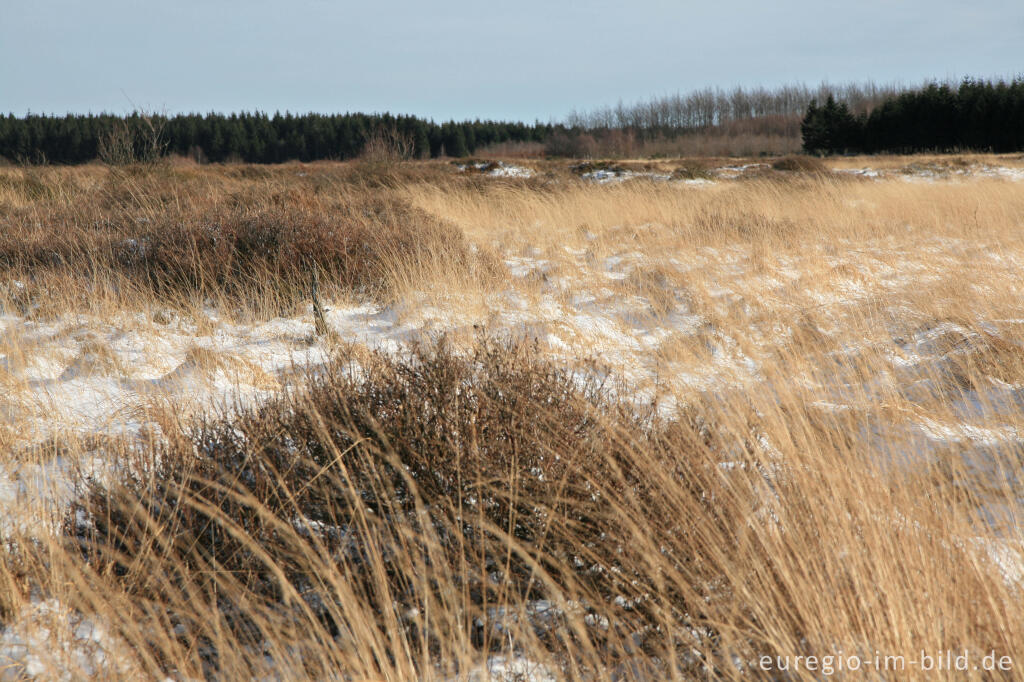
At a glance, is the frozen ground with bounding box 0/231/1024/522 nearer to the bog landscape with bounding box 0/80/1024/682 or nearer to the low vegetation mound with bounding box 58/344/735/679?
the bog landscape with bounding box 0/80/1024/682

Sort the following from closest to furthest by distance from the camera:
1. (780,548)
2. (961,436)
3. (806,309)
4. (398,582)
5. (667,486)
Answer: (780,548)
(398,582)
(667,486)
(961,436)
(806,309)

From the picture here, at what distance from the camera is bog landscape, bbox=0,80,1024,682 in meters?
1.43

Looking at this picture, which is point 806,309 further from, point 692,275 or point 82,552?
point 82,552

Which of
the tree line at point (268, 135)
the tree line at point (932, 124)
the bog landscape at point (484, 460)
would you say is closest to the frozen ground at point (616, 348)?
the bog landscape at point (484, 460)

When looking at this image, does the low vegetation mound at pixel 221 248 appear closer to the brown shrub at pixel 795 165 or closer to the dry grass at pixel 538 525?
the dry grass at pixel 538 525

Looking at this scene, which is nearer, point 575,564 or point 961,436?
point 575,564

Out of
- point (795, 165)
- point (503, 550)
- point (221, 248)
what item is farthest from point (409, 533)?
point (795, 165)

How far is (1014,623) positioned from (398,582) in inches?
57.6

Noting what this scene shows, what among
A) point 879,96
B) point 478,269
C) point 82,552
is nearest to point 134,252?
point 478,269

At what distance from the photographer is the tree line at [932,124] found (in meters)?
33.0

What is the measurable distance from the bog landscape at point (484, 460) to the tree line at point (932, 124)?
116ft

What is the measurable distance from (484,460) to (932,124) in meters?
44.4

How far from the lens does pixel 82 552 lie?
5.70 ft

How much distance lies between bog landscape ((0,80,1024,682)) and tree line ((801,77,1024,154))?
1391 inches
